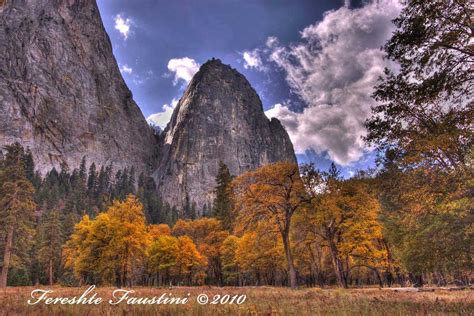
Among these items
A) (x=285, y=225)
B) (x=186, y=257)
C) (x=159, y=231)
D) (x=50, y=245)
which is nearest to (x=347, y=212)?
(x=285, y=225)

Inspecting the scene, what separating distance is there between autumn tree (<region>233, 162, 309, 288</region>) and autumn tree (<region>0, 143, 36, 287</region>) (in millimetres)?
26300

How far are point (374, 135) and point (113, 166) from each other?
172995mm

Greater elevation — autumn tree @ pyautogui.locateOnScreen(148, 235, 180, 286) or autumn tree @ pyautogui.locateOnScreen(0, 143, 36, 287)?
autumn tree @ pyautogui.locateOnScreen(0, 143, 36, 287)

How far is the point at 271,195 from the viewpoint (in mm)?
28031

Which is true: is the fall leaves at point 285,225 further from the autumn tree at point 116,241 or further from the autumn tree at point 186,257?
the autumn tree at point 186,257

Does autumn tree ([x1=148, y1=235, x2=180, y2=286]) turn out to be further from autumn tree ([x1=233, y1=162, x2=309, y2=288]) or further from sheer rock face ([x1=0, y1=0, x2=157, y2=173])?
sheer rock face ([x1=0, y1=0, x2=157, y2=173])

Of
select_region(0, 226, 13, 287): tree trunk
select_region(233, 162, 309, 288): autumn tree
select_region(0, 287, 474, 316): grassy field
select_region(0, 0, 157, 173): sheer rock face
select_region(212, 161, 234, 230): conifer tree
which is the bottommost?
select_region(0, 287, 474, 316): grassy field

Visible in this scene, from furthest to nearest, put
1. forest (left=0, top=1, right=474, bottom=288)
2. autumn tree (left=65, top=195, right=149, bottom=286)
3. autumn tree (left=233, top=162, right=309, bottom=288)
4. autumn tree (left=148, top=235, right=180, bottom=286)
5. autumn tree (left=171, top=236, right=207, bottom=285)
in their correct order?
autumn tree (left=148, top=235, right=180, bottom=286)
autumn tree (left=171, top=236, right=207, bottom=285)
autumn tree (left=65, top=195, right=149, bottom=286)
autumn tree (left=233, top=162, right=309, bottom=288)
forest (left=0, top=1, right=474, bottom=288)

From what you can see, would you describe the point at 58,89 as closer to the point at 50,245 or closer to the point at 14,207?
the point at 50,245

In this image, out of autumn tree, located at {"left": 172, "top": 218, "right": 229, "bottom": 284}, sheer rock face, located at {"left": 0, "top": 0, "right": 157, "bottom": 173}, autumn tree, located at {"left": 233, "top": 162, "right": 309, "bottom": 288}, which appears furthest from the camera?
sheer rock face, located at {"left": 0, "top": 0, "right": 157, "bottom": 173}

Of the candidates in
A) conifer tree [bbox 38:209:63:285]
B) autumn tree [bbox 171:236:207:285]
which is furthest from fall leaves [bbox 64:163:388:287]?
conifer tree [bbox 38:209:63:285]

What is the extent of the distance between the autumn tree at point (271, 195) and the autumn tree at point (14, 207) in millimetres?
26300

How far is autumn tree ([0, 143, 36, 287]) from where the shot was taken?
36.0 meters

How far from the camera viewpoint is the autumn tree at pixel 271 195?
90.8ft
